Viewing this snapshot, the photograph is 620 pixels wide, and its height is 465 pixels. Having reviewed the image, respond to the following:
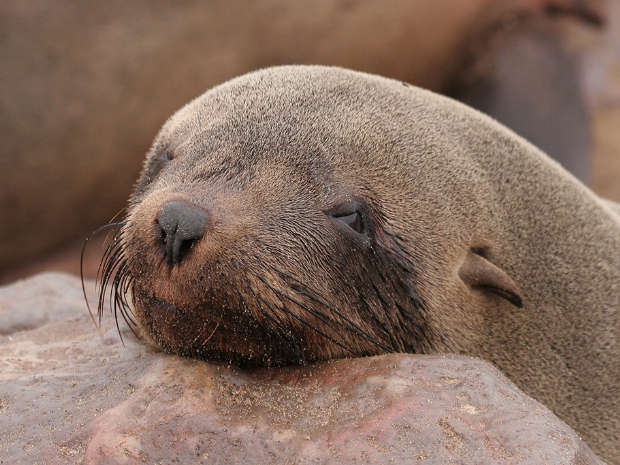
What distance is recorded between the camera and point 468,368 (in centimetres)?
297

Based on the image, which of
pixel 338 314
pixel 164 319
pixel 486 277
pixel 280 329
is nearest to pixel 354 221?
pixel 338 314

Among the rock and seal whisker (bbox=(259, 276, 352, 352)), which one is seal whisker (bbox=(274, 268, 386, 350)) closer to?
seal whisker (bbox=(259, 276, 352, 352))

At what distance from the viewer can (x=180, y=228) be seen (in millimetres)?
2803

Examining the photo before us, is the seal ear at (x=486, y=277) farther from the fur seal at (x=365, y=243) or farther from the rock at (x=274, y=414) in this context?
the rock at (x=274, y=414)

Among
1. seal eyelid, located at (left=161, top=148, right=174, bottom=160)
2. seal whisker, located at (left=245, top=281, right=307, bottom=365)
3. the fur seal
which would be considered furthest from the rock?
seal eyelid, located at (left=161, top=148, right=174, bottom=160)

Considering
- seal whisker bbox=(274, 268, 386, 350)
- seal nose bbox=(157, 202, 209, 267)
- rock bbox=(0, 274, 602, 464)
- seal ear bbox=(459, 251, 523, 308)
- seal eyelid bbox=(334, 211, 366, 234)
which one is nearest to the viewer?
rock bbox=(0, 274, 602, 464)

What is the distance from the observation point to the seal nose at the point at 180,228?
2807mm

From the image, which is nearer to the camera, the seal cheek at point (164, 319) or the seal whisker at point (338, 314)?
the seal cheek at point (164, 319)

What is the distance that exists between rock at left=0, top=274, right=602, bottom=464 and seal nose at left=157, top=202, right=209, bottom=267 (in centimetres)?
Result: 45

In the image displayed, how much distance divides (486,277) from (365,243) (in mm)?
665

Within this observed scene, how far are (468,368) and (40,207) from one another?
18.2ft

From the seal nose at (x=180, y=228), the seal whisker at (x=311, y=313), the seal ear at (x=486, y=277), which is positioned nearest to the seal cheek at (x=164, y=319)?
the seal nose at (x=180, y=228)

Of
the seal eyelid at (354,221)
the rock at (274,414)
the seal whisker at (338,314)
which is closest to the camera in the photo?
the rock at (274,414)

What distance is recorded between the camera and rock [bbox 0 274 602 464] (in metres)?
2.49
